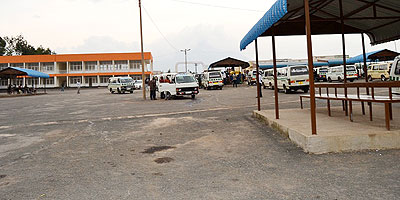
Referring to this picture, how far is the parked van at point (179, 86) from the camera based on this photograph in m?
18.9

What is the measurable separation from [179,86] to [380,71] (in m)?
24.7

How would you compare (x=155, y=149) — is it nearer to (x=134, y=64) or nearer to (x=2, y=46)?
(x=134, y=64)

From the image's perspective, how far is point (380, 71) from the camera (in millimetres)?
31984

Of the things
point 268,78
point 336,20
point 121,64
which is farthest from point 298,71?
point 121,64

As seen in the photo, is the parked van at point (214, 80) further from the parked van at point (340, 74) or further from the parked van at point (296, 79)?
the parked van at point (340, 74)

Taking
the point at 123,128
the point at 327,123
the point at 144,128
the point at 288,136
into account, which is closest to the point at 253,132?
the point at 288,136

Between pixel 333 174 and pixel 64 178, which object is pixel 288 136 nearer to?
pixel 333 174

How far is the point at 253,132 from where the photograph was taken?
22.7 feet

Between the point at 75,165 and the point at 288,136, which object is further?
the point at 288,136

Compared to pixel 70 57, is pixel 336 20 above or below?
below

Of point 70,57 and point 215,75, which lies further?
point 70,57

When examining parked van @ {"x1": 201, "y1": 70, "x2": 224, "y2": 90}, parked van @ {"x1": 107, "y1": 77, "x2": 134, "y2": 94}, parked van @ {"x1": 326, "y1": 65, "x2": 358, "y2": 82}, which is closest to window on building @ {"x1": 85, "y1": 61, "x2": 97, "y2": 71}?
parked van @ {"x1": 107, "y1": 77, "x2": 134, "y2": 94}

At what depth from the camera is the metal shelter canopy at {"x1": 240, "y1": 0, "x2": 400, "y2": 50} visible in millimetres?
7035

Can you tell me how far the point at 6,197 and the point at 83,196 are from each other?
93 cm
